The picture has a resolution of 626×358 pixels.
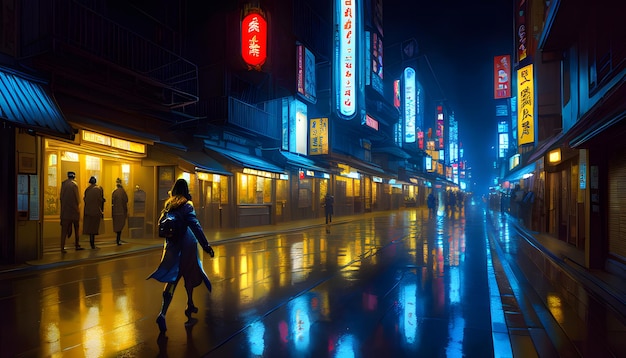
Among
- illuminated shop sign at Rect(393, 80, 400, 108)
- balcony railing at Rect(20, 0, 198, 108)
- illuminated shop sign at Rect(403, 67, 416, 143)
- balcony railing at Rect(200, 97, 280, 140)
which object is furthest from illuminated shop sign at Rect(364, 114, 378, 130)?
balcony railing at Rect(20, 0, 198, 108)

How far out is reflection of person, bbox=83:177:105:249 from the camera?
12.5 meters

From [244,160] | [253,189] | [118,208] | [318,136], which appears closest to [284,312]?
[118,208]

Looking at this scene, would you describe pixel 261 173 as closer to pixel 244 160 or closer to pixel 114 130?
pixel 244 160

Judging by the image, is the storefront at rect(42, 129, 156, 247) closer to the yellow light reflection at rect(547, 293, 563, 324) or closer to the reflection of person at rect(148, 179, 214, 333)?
the reflection of person at rect(148, 179, 214, 333)

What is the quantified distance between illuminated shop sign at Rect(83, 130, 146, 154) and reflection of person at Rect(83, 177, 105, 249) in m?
1.17

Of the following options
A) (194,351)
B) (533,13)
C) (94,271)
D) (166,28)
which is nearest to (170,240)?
(194,351)

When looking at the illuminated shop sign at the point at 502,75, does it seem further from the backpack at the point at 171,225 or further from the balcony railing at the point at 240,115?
the backpack at the point at 171,225

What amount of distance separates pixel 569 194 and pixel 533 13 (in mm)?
10719

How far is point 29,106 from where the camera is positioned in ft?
32.2

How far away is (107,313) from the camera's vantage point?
19.9 ft

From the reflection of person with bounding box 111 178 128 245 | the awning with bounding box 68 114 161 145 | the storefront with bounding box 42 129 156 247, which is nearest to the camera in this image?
the awning with bounding box 68 114 161 145

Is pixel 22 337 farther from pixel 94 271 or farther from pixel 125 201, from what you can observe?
pixel 125 201

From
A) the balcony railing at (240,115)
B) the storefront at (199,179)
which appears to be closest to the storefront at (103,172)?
the storefront at (199,179)

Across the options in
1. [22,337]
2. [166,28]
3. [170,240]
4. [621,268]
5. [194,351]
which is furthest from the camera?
[166,28]
